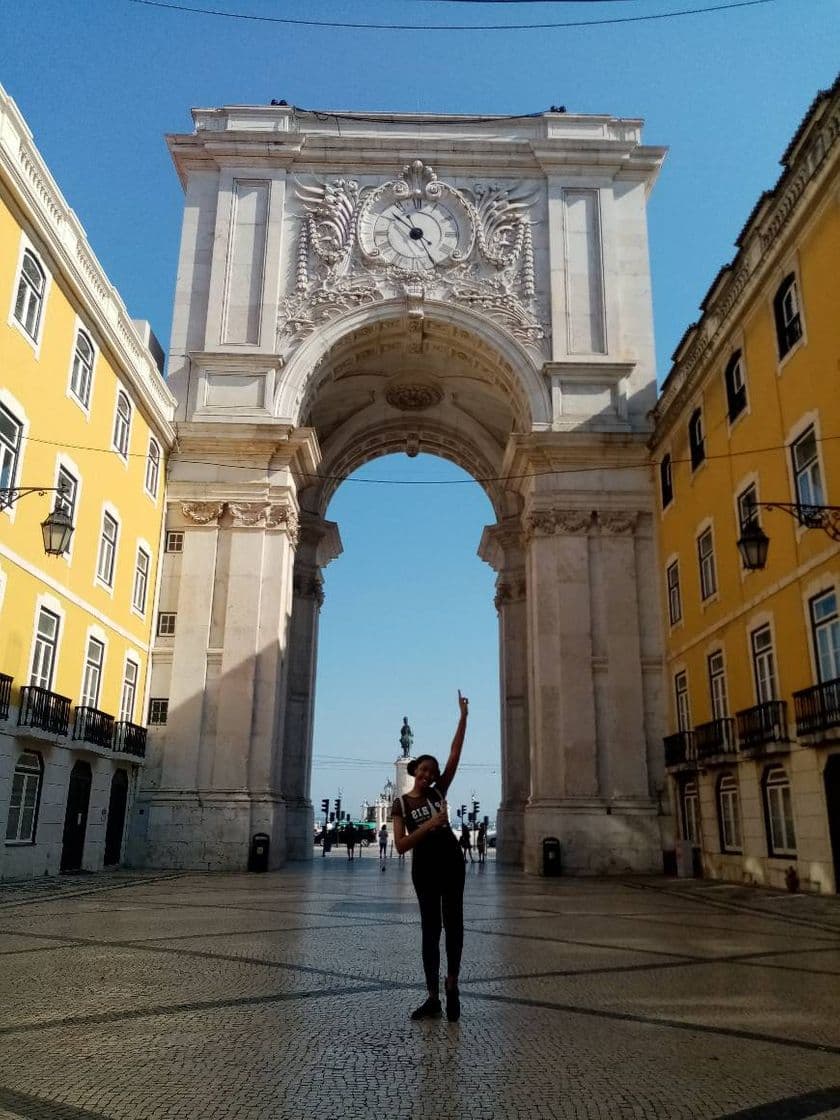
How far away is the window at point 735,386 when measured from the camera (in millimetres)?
18500

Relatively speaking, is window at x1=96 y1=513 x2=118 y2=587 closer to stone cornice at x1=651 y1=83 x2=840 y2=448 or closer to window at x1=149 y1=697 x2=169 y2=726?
window at x1=149 y1=697 x2=169 y2=726

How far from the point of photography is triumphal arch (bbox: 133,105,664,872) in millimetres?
23359

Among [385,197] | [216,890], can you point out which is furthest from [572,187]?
[216,890]

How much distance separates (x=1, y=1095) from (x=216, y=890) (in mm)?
12769

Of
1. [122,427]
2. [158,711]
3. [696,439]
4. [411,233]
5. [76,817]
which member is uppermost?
[411,233]

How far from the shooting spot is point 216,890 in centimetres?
1572

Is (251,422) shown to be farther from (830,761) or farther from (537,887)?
(830,761)

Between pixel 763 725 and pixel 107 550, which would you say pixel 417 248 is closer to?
pixel 107 550

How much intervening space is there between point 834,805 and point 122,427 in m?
17.0

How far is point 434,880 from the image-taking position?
525cm

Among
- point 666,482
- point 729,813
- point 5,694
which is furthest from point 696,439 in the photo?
point 5,694

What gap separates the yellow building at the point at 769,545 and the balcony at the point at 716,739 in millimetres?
43

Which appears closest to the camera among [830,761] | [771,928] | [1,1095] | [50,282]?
[1,1095]

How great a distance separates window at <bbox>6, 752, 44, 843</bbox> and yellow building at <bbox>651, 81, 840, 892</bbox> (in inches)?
527
